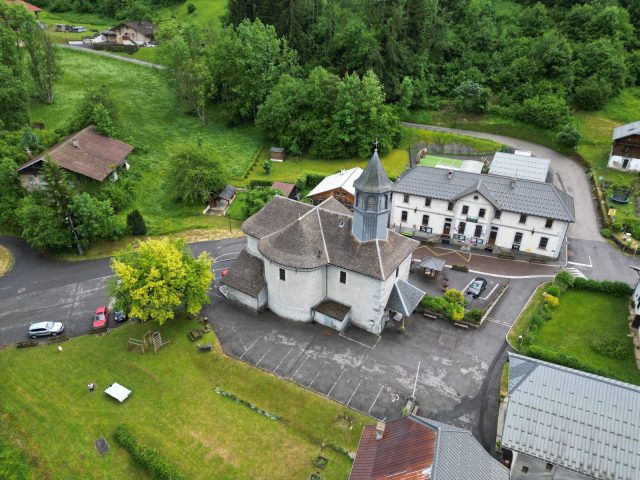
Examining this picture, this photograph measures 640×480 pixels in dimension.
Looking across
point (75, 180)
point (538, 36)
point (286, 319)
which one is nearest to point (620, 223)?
point (286, 319)

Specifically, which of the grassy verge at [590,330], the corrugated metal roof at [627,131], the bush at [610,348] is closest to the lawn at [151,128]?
the grassy verge at [590,330]

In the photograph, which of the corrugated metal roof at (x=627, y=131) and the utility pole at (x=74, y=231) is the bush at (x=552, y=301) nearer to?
the corrugated metal roof at (x=627, y=131)

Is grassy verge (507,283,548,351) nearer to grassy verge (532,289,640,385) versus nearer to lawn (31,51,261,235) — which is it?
grassy verge (532,289,640,385)

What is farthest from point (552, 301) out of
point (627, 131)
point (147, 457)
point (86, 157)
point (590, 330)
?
point (86, 157)

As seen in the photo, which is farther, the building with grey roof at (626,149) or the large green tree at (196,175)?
the building with grey roof at (626,149)

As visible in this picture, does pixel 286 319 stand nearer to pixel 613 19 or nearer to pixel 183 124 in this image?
pixel 183 124

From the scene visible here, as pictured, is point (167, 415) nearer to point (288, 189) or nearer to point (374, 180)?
point (374, 180)
